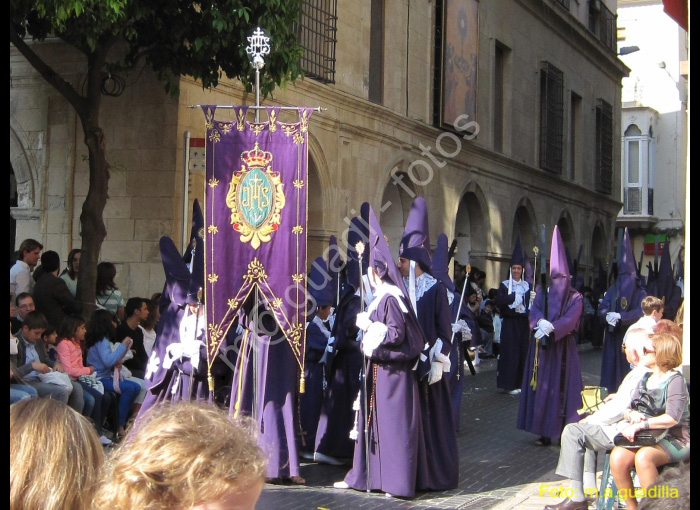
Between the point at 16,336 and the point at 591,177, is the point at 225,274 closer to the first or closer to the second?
the point at 16,336

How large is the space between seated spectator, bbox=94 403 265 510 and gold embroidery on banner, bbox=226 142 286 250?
18.1ft

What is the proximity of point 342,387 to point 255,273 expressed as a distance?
158cm

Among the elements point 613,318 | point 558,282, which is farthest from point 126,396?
point 613,318

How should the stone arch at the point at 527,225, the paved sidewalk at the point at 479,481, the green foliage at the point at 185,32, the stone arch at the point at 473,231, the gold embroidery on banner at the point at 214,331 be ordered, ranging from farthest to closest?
the stone arch at the point at 527,225 < the stone arch at the point at 473,231 < the green foliage at the point at 185,32 < the gold embroidery on banner at the point at 214,331 < the paved sidewalk at the point at 479,481

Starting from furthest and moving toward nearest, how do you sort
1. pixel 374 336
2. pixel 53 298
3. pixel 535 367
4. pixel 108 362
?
pixel 535 367 < pixel 53 298 < pixel 108 362 < pixel 374 336

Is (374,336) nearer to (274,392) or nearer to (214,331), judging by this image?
(274,392)

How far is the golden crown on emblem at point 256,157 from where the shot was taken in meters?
7.48

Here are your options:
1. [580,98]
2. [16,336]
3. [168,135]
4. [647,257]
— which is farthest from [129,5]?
[647,257]

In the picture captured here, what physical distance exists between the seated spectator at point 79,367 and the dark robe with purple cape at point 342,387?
182 cm

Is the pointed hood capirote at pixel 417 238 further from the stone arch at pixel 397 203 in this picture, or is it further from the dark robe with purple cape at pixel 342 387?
the stone arch at pixel 397 203

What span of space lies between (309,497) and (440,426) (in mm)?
1191

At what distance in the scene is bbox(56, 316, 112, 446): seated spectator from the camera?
8.20 m

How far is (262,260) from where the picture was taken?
745 centimetres

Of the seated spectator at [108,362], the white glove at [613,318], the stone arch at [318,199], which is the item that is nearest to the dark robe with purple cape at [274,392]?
the seated spectator at [108,362]
